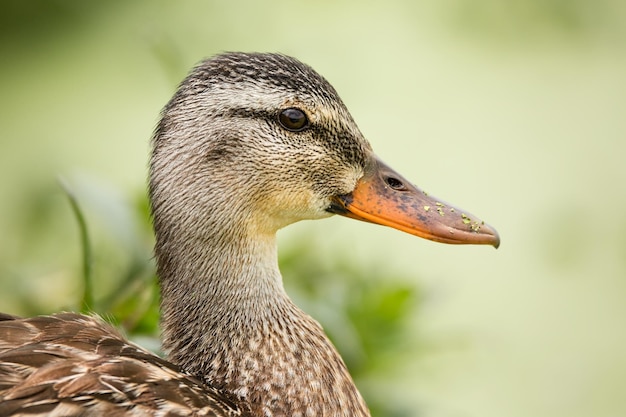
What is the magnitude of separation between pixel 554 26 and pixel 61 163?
269 cm

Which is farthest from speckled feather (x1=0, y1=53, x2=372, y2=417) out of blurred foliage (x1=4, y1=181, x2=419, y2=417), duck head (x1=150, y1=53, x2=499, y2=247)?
blurred foliage (x1=4, y1=181, x2=419, y2=417)

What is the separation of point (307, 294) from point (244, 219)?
0.95 meters

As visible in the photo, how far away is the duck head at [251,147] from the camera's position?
2102 millimetres

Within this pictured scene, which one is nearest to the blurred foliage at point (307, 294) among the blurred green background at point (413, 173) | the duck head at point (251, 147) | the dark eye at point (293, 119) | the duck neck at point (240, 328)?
the blurred green background at point (413, 173)

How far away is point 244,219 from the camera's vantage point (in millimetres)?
2139

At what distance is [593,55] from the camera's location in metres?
5.34

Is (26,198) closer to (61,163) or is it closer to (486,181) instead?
(61,163)

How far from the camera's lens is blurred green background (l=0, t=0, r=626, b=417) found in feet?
10.2

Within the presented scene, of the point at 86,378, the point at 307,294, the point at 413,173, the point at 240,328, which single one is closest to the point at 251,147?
the point at 240,328

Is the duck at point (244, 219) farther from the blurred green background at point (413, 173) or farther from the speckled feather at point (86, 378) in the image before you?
the blurred green background at point (413, 173)

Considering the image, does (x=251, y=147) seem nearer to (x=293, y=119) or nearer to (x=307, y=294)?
(x=293, y=119)

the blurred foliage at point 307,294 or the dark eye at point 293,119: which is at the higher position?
the dark eye at point 293,119

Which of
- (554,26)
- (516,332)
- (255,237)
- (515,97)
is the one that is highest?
(554,26)

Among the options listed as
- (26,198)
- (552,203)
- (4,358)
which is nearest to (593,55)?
(552,203)
